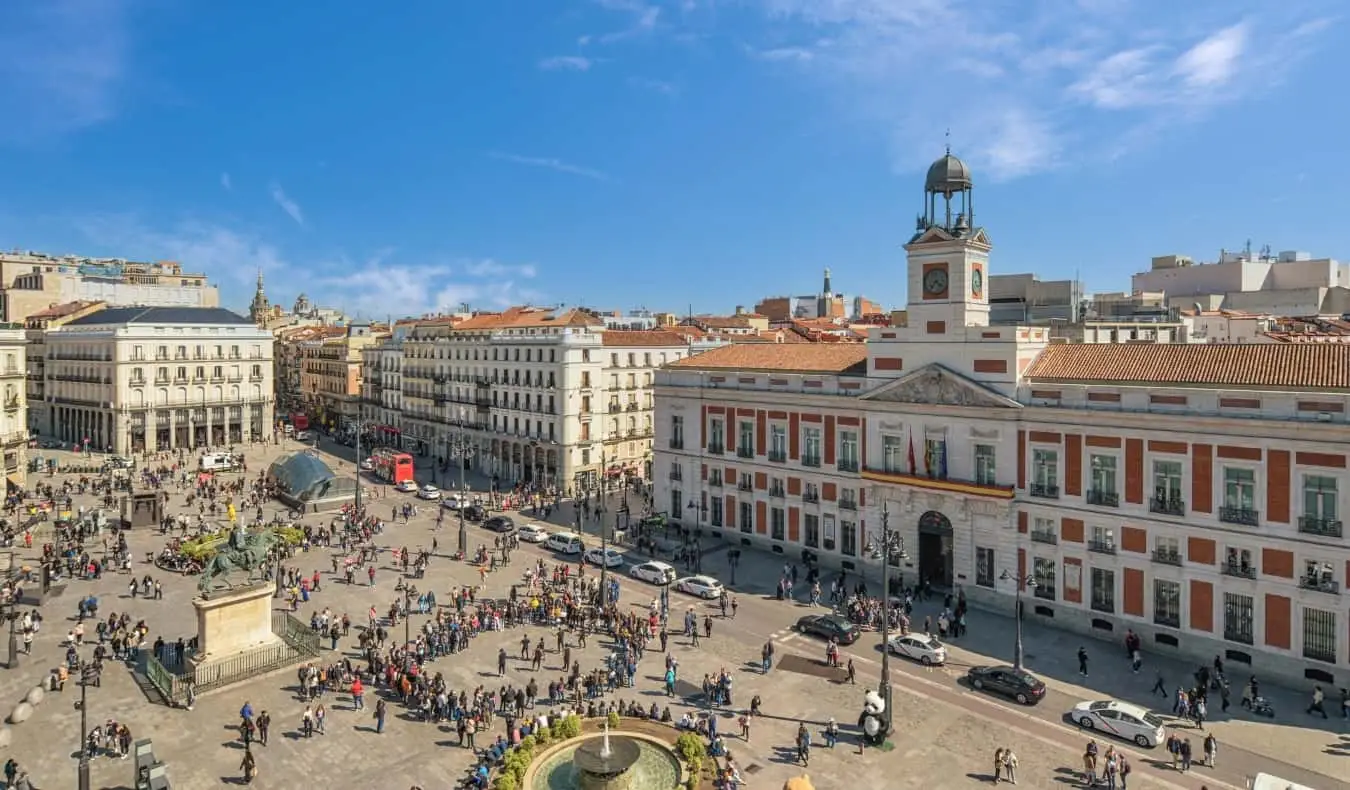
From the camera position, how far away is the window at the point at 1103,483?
3638cm

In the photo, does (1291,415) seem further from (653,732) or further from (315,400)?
(315,400)

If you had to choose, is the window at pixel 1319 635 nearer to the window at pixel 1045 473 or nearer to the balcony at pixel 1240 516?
the balcony at pixel 1240 516

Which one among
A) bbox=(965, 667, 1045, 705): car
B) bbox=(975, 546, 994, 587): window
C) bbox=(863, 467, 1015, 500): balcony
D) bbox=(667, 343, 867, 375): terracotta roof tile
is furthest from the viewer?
bbox=(667, 343, 867, 375): terracotta roof tile

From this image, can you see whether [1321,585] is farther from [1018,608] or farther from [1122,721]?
[1018,608]

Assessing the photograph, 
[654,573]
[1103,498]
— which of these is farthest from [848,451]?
[1103,498]

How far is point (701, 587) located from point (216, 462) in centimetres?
5373

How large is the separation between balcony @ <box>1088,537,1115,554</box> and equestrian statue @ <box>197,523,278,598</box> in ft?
112

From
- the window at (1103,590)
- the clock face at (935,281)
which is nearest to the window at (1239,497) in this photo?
the window at (1103,590)

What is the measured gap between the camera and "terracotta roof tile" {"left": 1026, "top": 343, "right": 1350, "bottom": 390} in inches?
1287

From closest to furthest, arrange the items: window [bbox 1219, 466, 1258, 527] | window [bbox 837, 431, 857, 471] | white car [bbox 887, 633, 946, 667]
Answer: window [bbox 1219, 466, 1258, 527] → white car [bbox 887, 633, 946, 667] → window [bbox 837, 431, 857, 471]

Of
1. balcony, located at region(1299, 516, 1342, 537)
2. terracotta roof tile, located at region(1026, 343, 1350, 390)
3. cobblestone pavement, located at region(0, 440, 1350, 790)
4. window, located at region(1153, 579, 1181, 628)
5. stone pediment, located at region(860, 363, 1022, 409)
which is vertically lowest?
cobblestone pavement, located at region(0, 440, 1350, 790)

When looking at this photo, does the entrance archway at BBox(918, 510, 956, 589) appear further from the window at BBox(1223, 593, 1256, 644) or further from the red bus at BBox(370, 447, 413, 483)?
the red bus at BBox(370, 447, 413, 483)

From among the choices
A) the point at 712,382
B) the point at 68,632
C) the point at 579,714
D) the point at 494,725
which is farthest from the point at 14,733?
the point at 712,382

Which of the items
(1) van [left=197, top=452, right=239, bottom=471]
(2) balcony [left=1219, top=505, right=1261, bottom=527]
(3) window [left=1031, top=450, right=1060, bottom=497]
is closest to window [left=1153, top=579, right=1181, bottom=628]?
(2) balcony [left=1219, top=505, right=1261, bottom=527]
